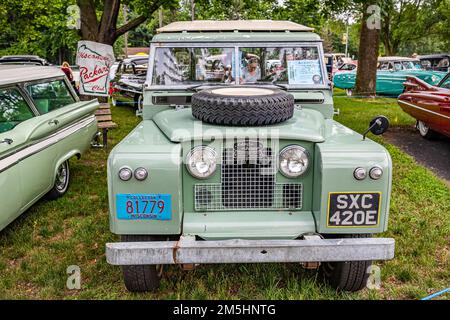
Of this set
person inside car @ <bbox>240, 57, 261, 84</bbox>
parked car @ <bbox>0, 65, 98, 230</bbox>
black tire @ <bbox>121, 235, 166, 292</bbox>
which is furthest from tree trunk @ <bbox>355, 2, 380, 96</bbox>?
black tire @ <bbox>121, 235, 166, 292</bbox>

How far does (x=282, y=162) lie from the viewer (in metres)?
3.24

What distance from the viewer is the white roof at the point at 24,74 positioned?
4977 mm

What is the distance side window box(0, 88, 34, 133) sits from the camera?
4.82m

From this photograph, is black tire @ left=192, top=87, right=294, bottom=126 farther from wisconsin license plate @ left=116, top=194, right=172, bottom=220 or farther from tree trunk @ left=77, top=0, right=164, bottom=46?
tree trunk @ left=77, top=0, right=164, bottom=46

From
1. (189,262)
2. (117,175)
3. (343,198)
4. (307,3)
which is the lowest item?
(189,262)

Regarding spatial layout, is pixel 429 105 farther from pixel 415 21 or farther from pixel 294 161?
pixel 415 21

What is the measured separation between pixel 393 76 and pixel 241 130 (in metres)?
15.4

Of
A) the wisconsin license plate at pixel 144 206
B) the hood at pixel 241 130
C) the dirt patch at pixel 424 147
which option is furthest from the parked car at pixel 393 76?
the wisconsin license plate at pixel 144 206

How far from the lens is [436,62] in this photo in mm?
21250

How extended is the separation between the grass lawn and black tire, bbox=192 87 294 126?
53.1 inches

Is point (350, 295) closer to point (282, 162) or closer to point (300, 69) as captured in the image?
point (282, 162)

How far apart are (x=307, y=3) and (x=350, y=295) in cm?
923

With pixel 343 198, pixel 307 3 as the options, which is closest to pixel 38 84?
pixel 343 198

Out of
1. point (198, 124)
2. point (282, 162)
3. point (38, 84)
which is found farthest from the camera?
point (38, 84)
